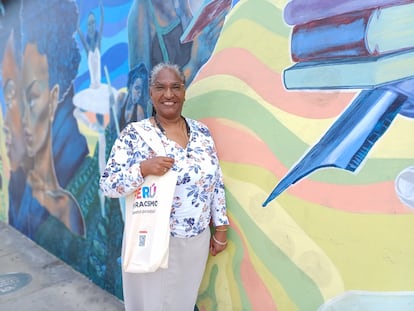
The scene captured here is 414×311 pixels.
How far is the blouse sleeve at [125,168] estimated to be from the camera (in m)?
2.00

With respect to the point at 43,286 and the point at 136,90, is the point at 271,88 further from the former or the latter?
the point at 43,286

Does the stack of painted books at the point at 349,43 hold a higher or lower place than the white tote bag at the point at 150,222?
higher

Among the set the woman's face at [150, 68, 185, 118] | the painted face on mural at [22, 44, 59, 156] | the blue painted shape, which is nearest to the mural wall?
the blue painted shape

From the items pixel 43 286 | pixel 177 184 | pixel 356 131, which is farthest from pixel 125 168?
pixel 43 286

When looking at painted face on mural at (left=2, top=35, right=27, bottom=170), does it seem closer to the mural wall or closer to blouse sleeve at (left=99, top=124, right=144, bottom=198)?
the mural wall

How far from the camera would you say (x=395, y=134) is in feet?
5.11

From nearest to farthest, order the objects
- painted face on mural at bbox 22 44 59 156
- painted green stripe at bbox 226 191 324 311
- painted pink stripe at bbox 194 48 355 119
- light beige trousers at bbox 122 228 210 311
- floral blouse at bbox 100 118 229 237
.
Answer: painted pink stripe at bbox 194 48 355 119, painted green stripe at bbox 226 191 324 311, floral blouse at bbox 100 118 229 237, light beige trousers at bbox 122 228 210 311, painted face on mural at bbox 22 44 59 156

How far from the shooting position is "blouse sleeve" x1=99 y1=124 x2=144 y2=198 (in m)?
2.00

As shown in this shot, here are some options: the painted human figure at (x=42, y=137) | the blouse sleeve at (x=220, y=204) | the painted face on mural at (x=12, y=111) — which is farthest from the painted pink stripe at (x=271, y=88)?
the painted face on mural at (x=12, y=111)

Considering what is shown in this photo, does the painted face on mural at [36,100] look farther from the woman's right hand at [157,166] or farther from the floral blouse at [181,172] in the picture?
the woman's right hand at [157,166]

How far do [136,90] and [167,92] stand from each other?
0.95 metres

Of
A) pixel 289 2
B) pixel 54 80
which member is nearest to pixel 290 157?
pixel 289 2

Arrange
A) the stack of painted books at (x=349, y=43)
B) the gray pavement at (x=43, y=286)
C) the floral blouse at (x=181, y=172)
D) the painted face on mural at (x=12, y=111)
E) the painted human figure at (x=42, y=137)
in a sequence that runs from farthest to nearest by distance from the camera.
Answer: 1. the painted face on mural at (x=12, y=111)
2. the painted human figure at (x=42, y=137)
3. the gray pavement at (x=43, y=286)
4. the floral blouse at (x=181, y=172)
5. the stack of painted books at (x=349, y=43)

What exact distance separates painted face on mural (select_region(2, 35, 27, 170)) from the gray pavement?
47.2 inches
